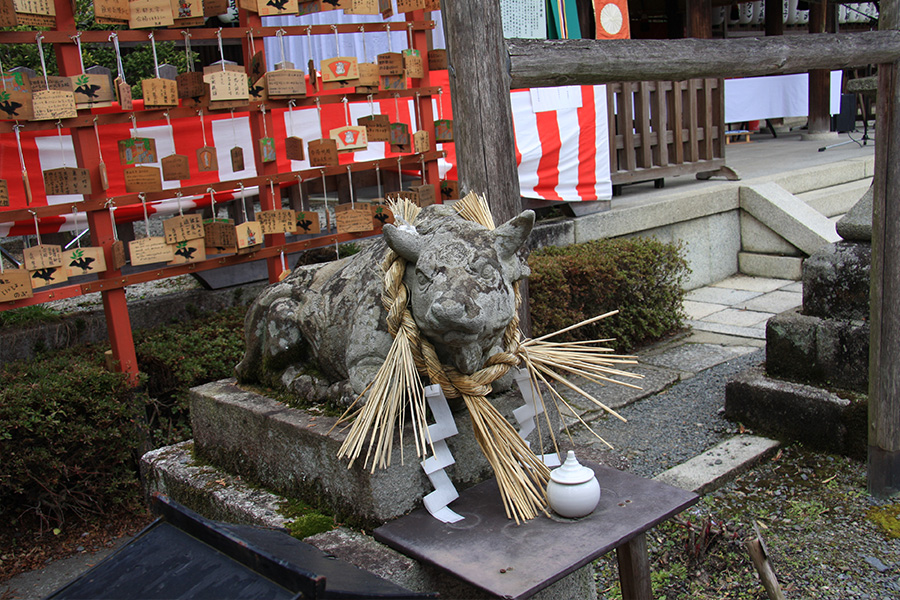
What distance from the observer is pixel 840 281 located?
14.0 ft

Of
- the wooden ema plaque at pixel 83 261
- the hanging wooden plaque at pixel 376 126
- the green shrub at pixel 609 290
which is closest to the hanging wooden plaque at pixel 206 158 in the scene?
the wooden ema plaque at pixel 83 261

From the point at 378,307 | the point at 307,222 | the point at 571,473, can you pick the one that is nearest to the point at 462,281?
the point at 378,307

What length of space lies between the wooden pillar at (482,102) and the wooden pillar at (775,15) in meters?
10.9

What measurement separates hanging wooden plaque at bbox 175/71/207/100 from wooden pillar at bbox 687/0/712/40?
269 inches

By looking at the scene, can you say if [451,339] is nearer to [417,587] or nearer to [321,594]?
[417,587]

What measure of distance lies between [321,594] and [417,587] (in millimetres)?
1104

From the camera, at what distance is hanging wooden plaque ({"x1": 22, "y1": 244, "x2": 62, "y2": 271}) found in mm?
3609

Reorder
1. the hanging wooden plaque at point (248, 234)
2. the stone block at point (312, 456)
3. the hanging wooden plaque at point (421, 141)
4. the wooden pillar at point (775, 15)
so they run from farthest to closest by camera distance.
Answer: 1. the wooden pillar at point (775, 15)
2. the hanging wooden plaque at point (421, 141)
3. the hanging wooden plaque at point (248, 234)
4. the stone block at point (312, 456)

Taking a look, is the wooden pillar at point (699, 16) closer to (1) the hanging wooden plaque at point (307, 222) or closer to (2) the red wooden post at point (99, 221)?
(1) the hanging wooden plaque at point (307, 222)

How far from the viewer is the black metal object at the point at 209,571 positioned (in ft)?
4.08

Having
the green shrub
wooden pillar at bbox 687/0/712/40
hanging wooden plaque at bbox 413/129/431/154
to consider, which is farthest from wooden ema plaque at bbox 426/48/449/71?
wooden pillar at bbox 687/0/712/40

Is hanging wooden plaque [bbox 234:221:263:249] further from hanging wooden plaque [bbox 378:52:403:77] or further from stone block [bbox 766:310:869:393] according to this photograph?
stone block [bbox 766:310:869:393]

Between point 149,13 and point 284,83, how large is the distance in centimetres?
77

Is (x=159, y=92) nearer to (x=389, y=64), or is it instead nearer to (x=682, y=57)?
(x=389, y=64)
